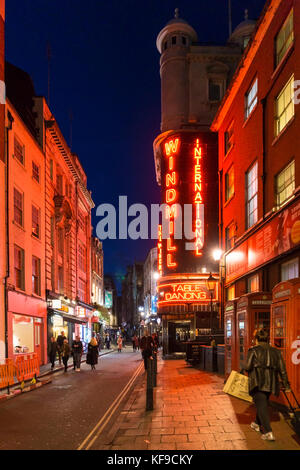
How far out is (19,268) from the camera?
23797 millimetres

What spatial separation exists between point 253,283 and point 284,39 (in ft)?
29.6

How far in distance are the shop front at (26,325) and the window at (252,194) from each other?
457 inches

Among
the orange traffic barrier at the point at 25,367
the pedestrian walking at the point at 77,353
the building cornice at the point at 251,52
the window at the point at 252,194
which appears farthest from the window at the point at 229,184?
the orange traffic barrier at the point at 25,367

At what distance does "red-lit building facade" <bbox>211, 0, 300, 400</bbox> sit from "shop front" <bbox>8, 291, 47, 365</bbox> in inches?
412

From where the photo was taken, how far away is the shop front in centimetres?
2123

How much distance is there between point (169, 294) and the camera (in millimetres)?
33406

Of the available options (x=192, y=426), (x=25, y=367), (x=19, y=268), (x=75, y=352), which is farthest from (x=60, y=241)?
(x=192, y=426)

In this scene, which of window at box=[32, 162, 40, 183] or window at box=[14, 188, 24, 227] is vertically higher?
window at box=[32, 162, 40, 183]

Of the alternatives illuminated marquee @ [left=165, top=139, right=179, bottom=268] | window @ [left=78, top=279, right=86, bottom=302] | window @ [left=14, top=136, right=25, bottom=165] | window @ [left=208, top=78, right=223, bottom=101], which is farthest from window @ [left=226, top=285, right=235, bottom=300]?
window @ [left=208, top=78, right=223, bottom=101]

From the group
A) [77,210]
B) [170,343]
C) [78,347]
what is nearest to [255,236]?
[78,347]

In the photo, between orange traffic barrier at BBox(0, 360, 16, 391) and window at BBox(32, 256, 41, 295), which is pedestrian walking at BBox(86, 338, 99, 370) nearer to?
window at BBox(32, 256, 41, 295)

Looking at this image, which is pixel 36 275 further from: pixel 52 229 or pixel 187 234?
pixel 187 234
